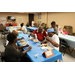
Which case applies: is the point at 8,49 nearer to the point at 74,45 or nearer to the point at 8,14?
the point at 74,45

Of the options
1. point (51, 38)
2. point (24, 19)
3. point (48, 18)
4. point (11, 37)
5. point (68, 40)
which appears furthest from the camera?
point (24, 19)

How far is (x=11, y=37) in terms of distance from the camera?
155 centimetres

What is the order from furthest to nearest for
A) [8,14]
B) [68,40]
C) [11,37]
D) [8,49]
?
[8,14], [68,40], [11,37], [8,49]

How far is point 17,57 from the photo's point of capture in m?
1.52

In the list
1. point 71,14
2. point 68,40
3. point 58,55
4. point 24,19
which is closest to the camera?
point 58,55

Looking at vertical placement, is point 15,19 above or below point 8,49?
above

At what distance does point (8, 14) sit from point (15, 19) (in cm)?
116

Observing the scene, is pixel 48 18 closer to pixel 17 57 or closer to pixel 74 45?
pixel 74 45

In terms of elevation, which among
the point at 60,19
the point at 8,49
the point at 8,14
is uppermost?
the point at 8,14
